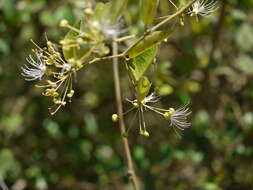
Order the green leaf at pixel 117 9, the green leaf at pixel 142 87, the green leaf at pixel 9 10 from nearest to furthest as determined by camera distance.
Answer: the green leaf at pixel 117 9 → the green leaf at pixel 142 87 → the green leaf at pixel 9 10

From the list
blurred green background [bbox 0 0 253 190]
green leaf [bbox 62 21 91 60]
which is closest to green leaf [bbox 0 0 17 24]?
blurred green background [bbox 0 0 253 190]

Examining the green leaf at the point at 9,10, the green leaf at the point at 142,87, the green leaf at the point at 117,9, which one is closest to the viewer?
the green leaf at the point at 117,9

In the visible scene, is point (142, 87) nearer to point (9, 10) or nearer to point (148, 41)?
point (148, 41)

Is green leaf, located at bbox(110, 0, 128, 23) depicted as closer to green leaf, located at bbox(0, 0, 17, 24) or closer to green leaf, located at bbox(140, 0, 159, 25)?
green leaf, located at bbox(140, 0, 159, 25)

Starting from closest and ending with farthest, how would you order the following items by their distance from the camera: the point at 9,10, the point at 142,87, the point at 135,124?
the point at 142,87 → the point at 9,10 → the point at 135,124

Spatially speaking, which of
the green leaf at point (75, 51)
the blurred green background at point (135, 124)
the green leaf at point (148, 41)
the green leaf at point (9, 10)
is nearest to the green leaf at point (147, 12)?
the green leaf at point (148, 41)

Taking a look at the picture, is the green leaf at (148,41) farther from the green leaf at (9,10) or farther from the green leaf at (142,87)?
the green leaf at (9,10)

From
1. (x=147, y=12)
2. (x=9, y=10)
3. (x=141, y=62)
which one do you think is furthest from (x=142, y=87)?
(x=9, y=10)

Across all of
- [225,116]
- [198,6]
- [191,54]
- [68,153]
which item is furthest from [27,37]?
[198,6]
